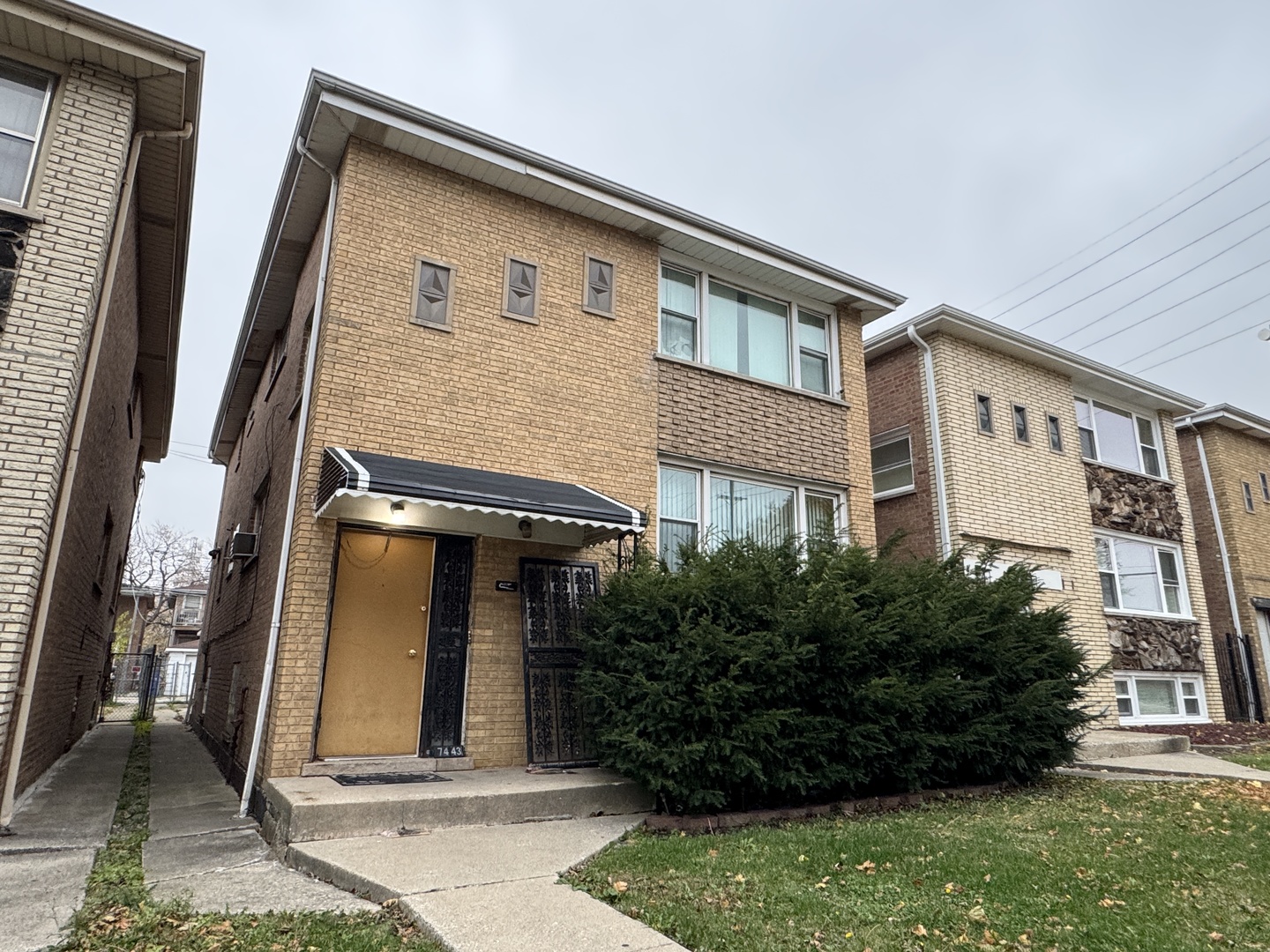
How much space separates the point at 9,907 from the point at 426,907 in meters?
2.33

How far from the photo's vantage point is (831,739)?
697cm

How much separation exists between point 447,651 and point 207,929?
3797mm

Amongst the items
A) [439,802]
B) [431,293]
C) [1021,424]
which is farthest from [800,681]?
[1021,424]

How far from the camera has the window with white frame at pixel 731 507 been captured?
9.88 m

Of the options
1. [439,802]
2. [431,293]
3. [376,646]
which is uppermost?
[431,293]

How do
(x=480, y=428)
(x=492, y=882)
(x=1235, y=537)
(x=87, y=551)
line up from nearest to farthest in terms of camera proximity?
(x=492, y=882), (x=480, y=428), (x=87, y=551), (x=1235, y=537)

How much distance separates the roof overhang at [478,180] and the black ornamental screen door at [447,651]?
4.37 m

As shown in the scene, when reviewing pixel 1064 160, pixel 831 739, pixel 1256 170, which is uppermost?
pixel 1064 160

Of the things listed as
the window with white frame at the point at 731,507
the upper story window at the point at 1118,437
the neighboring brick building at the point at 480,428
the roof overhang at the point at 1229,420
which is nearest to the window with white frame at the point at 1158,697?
the upper story window at the point at 1118,437

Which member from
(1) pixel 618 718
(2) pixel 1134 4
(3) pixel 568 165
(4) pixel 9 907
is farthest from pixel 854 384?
(2) pixel 1134 4

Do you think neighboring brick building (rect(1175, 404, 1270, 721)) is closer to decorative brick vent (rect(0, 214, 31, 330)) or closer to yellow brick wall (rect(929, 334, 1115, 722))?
yellow brick wall (rect(929, 334, 1115, 722))

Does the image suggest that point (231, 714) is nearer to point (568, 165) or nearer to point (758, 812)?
point (758, 812)

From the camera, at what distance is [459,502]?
6.73 metres

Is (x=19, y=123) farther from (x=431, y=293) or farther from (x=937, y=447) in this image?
(x=937, y=447)
